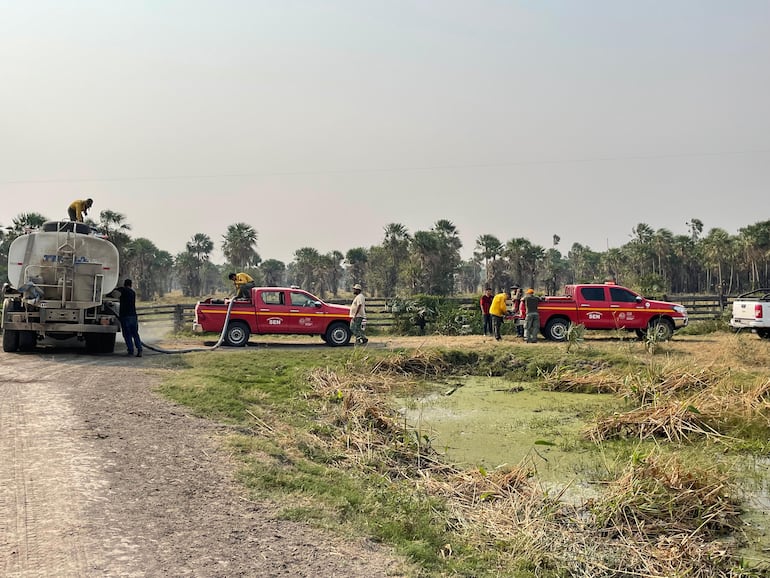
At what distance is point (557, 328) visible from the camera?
58.5ft

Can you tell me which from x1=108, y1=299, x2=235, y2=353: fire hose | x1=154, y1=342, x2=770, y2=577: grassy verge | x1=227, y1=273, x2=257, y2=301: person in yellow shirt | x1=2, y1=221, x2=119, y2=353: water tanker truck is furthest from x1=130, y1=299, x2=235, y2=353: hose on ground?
x1=154, y1=342, x2=770, y2=577: grassy verge

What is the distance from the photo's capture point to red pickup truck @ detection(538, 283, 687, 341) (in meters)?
17.8

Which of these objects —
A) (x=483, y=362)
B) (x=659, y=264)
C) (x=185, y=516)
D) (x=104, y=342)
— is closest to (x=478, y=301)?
(x=483, y=362)

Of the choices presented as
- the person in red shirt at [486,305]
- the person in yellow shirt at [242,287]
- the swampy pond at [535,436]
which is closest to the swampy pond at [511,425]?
the swampy pond at [535,436]

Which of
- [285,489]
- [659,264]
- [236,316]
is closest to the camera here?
[285,489]

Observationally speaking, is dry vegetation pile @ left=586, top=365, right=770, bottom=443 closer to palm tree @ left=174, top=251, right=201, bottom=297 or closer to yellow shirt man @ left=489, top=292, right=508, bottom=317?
yellow shirt man @ left=489, top=292, right=508, bottom=317

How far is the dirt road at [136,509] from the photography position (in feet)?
13.1

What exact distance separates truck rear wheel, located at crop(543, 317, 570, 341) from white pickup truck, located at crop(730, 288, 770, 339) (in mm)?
5044

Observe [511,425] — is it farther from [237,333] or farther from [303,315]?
[237,333]

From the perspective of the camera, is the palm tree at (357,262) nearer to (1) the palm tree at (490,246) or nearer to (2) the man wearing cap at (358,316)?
(1) the palm tree at (490,246)

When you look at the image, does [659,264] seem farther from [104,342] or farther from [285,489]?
[285,489]

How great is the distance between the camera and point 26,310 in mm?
13641

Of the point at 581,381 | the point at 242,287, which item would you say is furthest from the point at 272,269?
the point at 581,381

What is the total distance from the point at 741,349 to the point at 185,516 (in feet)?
45.0
